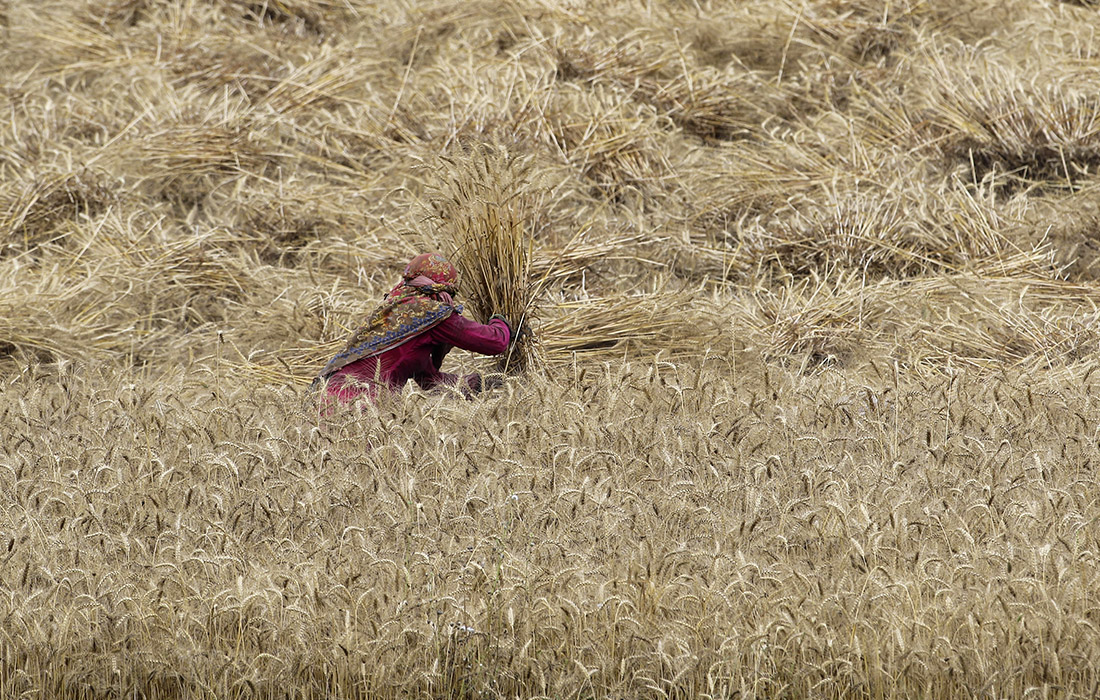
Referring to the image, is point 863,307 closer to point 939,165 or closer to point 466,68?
point 939,165

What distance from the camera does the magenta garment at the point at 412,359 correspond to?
493 cm

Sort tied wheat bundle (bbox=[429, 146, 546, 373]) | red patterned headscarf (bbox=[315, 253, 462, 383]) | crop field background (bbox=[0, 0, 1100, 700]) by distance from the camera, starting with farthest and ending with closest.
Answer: tied wheat bundle (bbox=[429, 146, 546, 373]) → red patterned headscarf (bbox=[315, 253, 462, 383]) → crop field background (bbox=[0, 0, 1100, 700])

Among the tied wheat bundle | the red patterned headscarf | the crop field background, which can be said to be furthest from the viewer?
the tied wheat bundle

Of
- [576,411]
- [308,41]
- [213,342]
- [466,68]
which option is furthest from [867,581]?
[308,41]

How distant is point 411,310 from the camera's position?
16.1 feet

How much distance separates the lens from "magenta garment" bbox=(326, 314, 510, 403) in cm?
493

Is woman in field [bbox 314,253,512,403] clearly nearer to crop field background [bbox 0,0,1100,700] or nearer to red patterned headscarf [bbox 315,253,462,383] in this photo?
red patterned headscarf [bbox 315,253,462,383]

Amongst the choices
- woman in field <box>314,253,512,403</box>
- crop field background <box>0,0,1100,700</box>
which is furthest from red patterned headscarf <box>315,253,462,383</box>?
crop field background <box>0,0,1100,700</box>

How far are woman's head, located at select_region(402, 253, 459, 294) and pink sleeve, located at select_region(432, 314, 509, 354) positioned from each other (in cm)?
12

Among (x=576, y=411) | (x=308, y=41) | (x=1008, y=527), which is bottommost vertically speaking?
(x=308, y=41)

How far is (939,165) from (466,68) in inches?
111

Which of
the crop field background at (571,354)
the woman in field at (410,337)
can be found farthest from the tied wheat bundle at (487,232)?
the woman in field at (410,337)

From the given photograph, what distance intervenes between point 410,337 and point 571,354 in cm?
117

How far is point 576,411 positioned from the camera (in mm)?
4836
